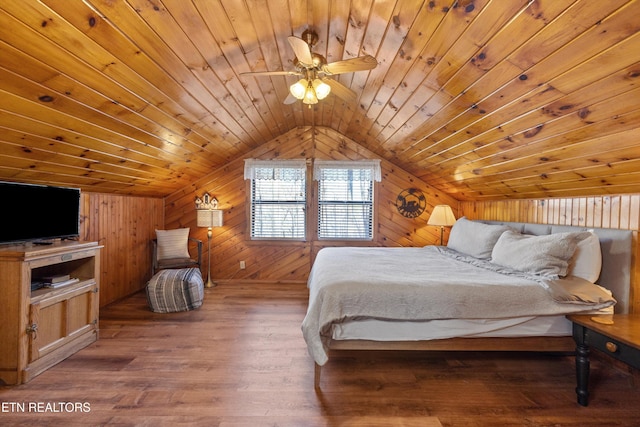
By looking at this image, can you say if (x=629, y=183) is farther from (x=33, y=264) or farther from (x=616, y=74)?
(x=33, y=264)

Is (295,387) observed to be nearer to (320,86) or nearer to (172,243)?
(320,86)

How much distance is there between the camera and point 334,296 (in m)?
2.03

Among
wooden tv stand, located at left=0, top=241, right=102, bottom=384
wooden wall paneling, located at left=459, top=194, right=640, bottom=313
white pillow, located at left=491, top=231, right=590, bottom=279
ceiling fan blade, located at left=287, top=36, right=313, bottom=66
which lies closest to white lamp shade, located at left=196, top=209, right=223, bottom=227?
wooden tv stand, located at left=0, top=241, right=102, bottom=384

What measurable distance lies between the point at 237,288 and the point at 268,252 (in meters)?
0.71

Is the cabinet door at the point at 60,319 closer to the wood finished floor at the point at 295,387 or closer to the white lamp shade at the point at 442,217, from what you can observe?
the wood finished floor at the point at 295,387

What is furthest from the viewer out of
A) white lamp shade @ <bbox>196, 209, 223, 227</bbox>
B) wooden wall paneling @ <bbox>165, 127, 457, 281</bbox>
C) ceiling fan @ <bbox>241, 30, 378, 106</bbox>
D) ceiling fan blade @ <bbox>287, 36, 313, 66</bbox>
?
wooden wall paneling @ <bbox>165, 127, 457, 281</bbox>

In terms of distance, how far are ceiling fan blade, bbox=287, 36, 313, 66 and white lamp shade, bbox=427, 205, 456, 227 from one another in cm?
304

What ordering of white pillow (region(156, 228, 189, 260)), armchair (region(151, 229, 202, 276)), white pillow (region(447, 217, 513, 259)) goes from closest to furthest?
white pillow (region(447, 217, 513, 259)) < armchair (region(151, 229, 202, 276)) < white pillow (region(156, 228, 189, 260))

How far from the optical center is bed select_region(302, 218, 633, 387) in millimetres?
2027

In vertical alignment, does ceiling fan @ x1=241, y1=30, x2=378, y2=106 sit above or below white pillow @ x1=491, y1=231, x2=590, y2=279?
above

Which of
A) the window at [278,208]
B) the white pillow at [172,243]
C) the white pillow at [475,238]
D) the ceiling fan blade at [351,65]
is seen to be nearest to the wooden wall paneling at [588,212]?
the white pillow at [475,238]

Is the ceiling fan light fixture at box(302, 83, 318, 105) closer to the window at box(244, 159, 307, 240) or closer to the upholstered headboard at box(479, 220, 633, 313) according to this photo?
the upholstered headboard at box(479, 220, 633, 313)

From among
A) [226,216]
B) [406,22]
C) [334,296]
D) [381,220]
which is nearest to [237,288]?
[226,216]

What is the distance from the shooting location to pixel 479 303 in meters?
2.04
